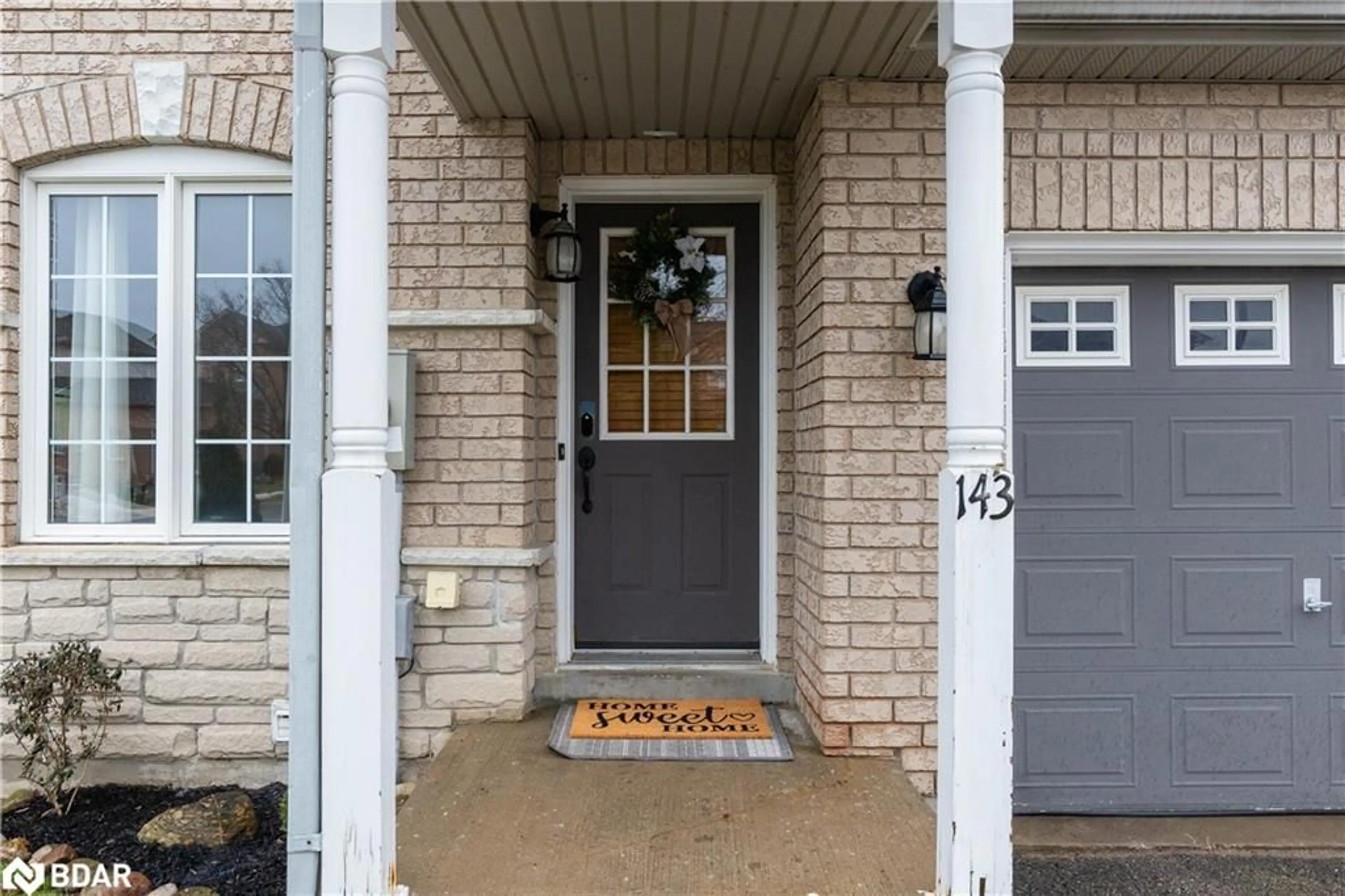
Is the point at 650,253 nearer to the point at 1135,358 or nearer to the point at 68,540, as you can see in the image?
the point at 1135,358

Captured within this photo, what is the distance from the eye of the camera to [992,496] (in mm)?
2037

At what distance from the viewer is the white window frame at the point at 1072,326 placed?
3.36 meters

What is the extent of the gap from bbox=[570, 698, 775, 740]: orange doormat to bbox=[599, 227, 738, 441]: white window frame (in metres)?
1.09

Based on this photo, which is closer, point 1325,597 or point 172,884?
point 172,884

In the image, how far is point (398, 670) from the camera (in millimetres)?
3355

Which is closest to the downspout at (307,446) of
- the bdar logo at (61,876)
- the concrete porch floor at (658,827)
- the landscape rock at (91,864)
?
the concrete porch floor at (658,827)

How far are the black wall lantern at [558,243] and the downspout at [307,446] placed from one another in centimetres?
130

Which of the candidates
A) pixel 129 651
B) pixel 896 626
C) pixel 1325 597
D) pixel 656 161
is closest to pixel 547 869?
pixel 896 626

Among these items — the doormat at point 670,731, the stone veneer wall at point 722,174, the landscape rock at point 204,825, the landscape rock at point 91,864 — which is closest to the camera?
the landscape rock at point 91,864

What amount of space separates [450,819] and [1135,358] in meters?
2.95

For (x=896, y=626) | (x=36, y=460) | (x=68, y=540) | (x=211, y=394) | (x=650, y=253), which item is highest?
(x=650, y=253)

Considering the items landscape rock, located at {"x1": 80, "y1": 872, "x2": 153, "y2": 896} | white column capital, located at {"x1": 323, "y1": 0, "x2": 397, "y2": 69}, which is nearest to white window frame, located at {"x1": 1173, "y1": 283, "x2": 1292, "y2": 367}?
white column capital, located at {"x1": 323, "y1": 0, "x2": 397, "y2": 69}

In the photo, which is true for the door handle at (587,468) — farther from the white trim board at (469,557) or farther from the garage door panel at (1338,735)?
the garage door panel at (1338,735)

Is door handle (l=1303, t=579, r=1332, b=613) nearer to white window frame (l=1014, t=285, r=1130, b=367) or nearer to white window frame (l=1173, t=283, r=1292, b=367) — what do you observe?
white window frame (l=1173, t=283, r=1292, b=367)
